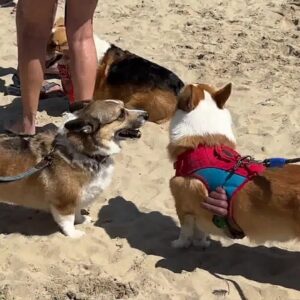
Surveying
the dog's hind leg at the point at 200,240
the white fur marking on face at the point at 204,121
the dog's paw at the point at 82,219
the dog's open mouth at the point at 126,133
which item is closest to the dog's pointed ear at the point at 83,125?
the dog's open mouth at the point at 126,133

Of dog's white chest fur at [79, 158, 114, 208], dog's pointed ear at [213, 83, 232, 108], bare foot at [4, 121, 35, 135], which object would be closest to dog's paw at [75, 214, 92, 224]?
dog's white chest fur at [79, 158, 114, 208]

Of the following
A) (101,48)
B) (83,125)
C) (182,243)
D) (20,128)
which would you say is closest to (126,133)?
(83,125)

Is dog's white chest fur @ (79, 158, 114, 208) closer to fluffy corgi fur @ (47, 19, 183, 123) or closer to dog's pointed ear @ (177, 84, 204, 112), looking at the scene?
dog's pointed ear @ (177, 84, 204, 112)

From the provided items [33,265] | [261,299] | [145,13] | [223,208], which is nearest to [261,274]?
[261,299]

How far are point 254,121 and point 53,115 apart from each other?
1855 millimetres

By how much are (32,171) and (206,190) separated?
1080mm

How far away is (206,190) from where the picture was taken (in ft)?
11.8

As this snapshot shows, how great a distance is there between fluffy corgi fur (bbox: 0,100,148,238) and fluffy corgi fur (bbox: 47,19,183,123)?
1565 mm

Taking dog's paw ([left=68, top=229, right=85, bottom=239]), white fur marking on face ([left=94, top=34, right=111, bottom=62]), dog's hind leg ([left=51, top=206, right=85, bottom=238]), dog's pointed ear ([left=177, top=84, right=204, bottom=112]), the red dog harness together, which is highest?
dog's pointed ear ([left=177, top=84, right=204, bottom=112])

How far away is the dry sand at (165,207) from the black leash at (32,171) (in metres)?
0.45

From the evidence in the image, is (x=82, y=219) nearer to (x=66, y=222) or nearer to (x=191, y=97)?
(x=66, y=222)

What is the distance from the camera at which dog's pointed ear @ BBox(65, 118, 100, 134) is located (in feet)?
12.5

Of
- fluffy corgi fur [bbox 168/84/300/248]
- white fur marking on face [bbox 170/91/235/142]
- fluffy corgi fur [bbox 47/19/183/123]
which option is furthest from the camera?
fluffy corgi fur [bbox 47/19/183/123]

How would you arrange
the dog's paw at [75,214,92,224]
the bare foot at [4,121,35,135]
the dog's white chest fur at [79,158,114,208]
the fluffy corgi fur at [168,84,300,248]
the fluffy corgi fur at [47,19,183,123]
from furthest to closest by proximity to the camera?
the fluffy corgi fur at [47,19,183,123] → the bare foot at [4,121,35,135] → the dog's paw at [75,214,92,224] → the dog's white chest fur at [79,158,114,208] → the fluffy corgi fur at [168,84,300,248]
